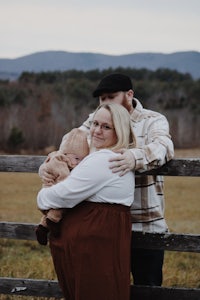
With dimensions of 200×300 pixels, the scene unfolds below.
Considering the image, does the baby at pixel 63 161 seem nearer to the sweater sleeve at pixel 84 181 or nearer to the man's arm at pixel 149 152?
the sweater sleeve at pixel 84 181

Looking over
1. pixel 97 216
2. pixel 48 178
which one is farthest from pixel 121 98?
pixel 97 216

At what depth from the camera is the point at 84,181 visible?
3578 mm

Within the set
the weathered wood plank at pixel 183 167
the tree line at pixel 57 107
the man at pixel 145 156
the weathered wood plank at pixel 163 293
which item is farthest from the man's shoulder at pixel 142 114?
the tree line at pixel 57 107

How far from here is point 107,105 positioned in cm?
377

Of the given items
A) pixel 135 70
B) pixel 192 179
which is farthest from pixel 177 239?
pixel 135 70

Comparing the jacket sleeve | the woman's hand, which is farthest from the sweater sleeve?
the jacket sleeve

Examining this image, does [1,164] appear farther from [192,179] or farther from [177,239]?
[192,179]

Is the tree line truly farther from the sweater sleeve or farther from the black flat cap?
the sweater sleeve

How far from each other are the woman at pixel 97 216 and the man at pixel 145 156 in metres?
0.26

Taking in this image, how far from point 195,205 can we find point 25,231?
17.8 metres

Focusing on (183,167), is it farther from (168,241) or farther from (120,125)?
(120,125)

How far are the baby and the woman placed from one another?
48mm

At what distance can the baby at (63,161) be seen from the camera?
371cm

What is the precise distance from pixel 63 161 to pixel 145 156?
51cm
